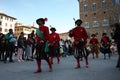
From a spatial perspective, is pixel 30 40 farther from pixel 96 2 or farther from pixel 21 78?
pixel 96 2

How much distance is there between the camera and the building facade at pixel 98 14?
60156 mm

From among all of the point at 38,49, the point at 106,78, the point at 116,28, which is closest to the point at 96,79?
the point at 106,78

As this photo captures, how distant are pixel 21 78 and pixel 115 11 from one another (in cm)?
5515

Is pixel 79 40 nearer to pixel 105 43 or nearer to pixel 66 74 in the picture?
pixel 66 74

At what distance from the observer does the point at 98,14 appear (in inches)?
2450

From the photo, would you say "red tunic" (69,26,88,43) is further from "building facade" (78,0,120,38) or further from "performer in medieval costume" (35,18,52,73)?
"building facade" (78,0,120,38)

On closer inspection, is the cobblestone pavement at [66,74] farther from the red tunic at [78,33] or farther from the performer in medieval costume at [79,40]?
the red tunic at [78,33]

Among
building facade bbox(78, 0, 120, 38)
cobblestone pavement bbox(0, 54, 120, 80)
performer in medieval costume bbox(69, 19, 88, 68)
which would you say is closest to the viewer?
cobblestone pavement bbox(0, 54, 120, 80)

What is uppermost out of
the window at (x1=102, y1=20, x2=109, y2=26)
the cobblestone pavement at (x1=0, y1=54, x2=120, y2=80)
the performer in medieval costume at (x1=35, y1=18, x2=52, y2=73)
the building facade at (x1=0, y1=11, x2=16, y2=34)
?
the building facade at (x1=0, y1=11, x2=16, y2=34)

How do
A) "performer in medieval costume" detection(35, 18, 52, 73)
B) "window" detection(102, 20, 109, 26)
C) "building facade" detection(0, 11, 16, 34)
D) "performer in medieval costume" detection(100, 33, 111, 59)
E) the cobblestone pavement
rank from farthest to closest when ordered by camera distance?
"building facade" detection(0, 11, 16, 34)
"window" detection(102, 20, 109, 26)
"performer in medieval costume" detection(100, 33, 111, 59)
"performer in medieval costume" detection(35, 18, 52, 73)
the cobblestone pavement

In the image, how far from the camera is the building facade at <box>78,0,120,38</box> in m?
60.2

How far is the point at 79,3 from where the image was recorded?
218ft

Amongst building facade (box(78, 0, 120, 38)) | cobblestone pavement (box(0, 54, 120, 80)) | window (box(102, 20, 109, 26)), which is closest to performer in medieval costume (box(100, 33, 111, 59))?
cobblestone pavement (box(0, 54, 120, 80))

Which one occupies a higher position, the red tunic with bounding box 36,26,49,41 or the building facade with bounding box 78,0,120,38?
the building facade with bounding box 78,0,120,38
